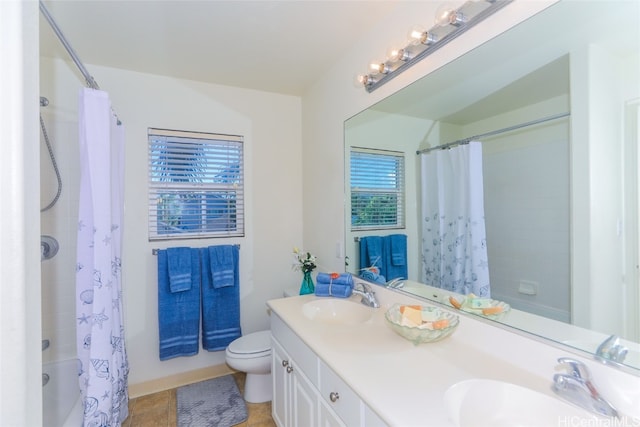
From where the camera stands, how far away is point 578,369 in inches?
34.5

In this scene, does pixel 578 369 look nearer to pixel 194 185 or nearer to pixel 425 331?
pixel 425 331

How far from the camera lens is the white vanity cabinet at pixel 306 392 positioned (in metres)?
1.01

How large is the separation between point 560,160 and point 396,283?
37.9 inches

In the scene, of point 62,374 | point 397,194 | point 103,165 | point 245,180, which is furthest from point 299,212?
point 62,374

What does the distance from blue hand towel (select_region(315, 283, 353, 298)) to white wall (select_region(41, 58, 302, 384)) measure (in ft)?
2.78

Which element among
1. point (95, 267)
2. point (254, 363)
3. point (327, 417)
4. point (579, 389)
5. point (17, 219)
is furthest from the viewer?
point (254, 363)

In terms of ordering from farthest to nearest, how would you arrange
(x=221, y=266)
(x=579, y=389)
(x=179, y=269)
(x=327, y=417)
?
(x=221, y=266), (x=179, y=269), (x=327, y=417), (x=579, y=389)

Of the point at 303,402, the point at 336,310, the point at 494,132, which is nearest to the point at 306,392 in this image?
the point at 303,402

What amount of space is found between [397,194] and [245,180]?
134 centimetres

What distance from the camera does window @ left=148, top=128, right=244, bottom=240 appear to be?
2322 mm

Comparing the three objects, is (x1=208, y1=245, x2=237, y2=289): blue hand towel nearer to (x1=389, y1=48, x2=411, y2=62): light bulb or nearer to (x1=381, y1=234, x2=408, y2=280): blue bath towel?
(x1=381, y1=234, x2=408, y2=280): blue bath towel

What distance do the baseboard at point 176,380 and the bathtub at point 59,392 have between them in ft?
1.26

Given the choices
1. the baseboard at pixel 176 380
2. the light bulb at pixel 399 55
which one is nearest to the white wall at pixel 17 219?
the light bulb at pixel 399 55

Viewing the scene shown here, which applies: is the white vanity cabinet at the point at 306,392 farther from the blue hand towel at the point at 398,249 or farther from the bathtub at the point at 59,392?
the bathtub at the point at 59,392
